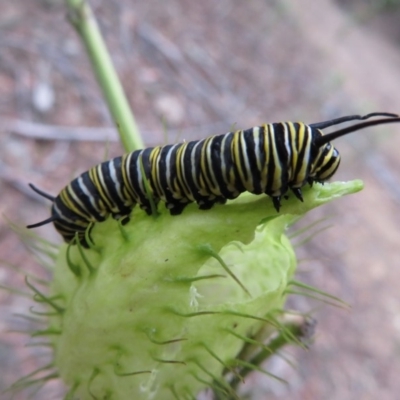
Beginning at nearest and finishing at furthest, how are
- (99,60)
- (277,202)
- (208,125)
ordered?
1. (277,202)
2. (99,60)
3. (208,125)

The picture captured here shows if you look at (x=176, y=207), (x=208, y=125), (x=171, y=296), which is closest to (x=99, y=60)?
(x=176, y=207)

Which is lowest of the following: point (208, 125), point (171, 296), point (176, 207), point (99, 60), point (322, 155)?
point (171, 296)

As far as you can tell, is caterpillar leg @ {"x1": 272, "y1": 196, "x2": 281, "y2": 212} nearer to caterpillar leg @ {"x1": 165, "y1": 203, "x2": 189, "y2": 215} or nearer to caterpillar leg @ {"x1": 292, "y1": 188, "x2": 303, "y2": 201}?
caterpillar leg @ {"x1": 292, "y1": 188, "x2": 303, "y2": 201}

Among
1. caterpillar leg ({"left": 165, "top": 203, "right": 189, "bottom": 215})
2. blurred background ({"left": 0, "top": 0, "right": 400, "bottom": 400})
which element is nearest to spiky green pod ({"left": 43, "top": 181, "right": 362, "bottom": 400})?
caterpillar leg ({"left": 165, "top": 203, "right": 189, "bottom": 215})

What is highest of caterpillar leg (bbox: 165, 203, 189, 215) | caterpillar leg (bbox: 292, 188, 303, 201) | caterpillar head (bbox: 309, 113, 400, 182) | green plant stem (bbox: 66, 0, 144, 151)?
green plant stem (bbox: 66, 0, 144, 151)

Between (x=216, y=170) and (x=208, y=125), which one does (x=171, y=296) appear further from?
(x=208, y=125)

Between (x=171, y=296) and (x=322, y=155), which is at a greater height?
(x=322, y=155)

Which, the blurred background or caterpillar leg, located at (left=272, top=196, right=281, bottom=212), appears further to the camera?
the blurred background

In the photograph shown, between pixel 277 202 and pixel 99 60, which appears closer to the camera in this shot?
pixel 277 202
